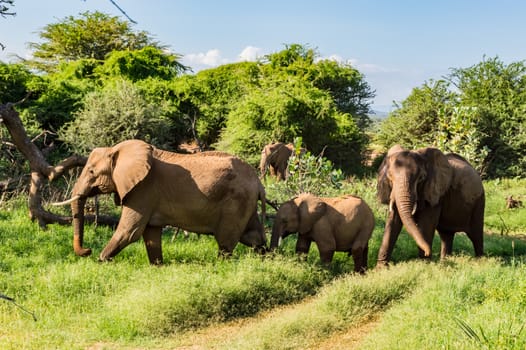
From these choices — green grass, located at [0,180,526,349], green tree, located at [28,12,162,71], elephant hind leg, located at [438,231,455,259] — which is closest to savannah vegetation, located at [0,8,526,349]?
green grass, located at [0,180,526,349]

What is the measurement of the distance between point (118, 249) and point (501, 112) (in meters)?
19.6

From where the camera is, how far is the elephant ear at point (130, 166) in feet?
25.3

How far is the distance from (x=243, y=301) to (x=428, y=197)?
3.36 metres

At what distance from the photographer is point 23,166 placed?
13281 mm

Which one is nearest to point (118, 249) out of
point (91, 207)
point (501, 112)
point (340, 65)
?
point (91, 207)

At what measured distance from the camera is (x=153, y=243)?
320 inches

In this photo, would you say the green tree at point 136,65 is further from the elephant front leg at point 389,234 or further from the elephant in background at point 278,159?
the elephant front leg at point 389,234

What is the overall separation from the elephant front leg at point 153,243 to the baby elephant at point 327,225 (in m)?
1.68

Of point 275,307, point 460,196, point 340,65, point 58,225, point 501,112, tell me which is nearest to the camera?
point 275,307

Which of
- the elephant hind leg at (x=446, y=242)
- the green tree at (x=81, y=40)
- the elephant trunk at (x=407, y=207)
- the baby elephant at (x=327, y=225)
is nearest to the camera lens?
the elephant trunk at (x=407, y=207)

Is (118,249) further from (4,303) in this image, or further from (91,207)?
(91,207)

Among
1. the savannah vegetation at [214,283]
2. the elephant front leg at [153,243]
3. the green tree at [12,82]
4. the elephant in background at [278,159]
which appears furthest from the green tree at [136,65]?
the elephant front leg at [153,243]

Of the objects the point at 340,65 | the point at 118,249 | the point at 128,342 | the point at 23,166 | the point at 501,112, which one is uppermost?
the point at 340,65

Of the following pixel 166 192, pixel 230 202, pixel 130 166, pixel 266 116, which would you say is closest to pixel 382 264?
pixel 230 202
